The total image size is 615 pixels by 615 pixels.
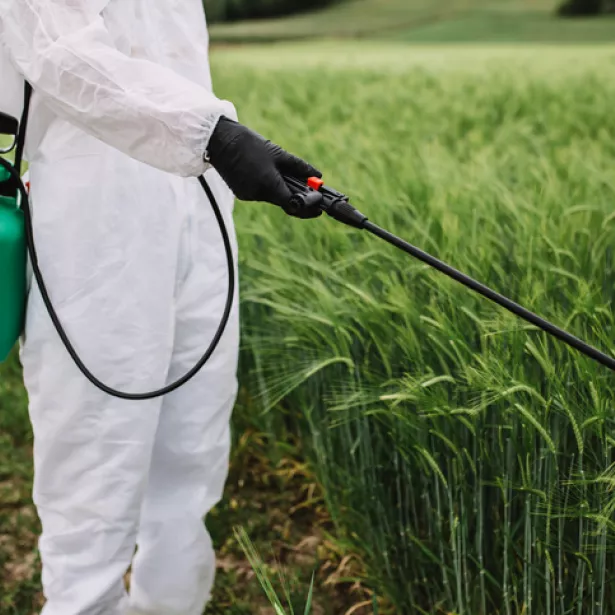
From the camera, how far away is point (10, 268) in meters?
1.10

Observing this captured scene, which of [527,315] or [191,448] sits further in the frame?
[191,448]

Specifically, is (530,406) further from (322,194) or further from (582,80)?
(582,80)

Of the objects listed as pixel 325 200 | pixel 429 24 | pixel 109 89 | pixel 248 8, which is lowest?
pixel 429 24

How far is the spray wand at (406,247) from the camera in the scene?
2.83ft

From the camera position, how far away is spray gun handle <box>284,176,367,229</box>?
94 cm

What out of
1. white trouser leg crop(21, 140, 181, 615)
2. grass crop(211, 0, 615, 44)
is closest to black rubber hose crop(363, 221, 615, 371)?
white trouser leg crop(21, 140, 181, 615)

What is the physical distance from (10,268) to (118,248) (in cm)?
14

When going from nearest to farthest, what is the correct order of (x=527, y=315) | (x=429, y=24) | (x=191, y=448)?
A: (x=527, y=315) < (x=191, y=448) < (x=429, y=24)

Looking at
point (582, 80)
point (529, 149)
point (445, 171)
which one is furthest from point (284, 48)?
point (445, 171)

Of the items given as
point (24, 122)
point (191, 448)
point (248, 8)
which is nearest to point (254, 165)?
point (24, 122)

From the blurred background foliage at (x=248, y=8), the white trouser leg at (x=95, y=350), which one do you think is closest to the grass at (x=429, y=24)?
the blurred background foliage at (x=248, y=8)

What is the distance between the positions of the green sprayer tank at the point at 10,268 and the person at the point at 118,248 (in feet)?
0.07

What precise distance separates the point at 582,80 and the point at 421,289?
149 inches

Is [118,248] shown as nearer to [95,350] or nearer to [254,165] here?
[95,350]
